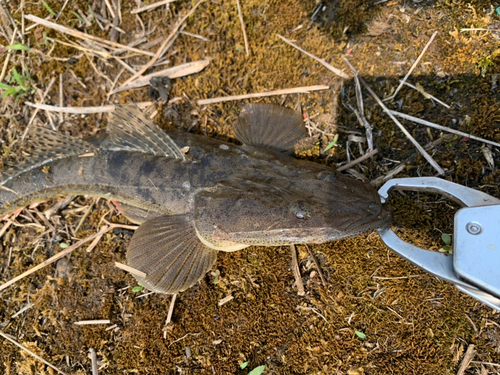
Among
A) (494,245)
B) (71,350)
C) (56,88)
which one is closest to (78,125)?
(56,88)

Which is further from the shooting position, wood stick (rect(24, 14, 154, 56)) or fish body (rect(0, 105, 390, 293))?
wood stick (rect(24, 14, 154, 56))

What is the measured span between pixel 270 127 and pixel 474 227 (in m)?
2.02

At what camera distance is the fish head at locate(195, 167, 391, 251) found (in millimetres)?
2729

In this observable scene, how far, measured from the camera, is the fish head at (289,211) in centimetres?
273

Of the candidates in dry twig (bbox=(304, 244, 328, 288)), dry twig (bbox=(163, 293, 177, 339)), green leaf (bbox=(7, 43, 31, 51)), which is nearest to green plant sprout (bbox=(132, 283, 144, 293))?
dry twig (bbox=(163, 293, 177, 339))

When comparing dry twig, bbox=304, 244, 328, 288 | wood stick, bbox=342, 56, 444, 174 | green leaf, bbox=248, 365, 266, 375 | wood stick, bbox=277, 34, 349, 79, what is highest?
wood stick, bbox=277, 34, 349, 79

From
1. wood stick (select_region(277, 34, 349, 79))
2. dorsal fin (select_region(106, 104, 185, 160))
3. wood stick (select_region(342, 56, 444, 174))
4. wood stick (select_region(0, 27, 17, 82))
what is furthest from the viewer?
wood stick (select_region(0, 27, 17, 82))

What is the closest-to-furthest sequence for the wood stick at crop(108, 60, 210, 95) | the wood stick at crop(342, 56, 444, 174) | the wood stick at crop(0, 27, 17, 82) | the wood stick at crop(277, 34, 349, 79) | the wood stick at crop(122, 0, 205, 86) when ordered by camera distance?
the wood stick at crop(342, 56, 444, 174) → the wood stick at crop(277, 34, 349, 79) → the wood stick at crop(108, 60, 210, 95) → the wood stick at crop(122, 0, 205, 86) → the wood stick at crop(0, 27, 17, 82)

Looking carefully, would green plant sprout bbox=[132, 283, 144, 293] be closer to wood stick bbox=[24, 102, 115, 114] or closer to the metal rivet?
wood stick bbox=[24, 102, 115, 114]

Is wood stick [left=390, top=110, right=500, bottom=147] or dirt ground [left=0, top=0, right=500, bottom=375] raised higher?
wood stick [left=390, top=110, right=500, bottom=147]

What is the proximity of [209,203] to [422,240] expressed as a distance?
1927 millimetres

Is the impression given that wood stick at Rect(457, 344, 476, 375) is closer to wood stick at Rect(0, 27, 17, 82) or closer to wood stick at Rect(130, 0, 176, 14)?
wood stick at Rect(130, 0, 176, 14)

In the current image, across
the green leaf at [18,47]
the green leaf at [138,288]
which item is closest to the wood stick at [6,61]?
the green leaf at [18,47]

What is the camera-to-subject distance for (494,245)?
221 cm
